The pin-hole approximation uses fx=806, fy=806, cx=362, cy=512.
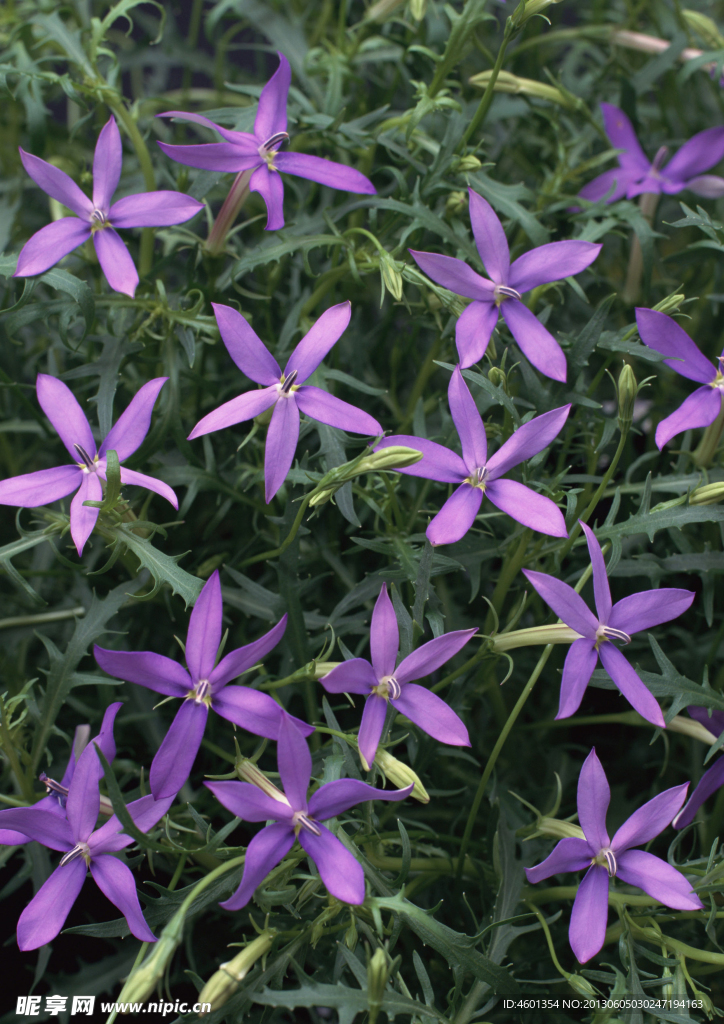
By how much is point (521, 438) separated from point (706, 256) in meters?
0.33

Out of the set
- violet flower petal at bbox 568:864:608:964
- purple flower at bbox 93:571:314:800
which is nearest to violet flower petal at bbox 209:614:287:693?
purple flower at bbox 93:571:314:800

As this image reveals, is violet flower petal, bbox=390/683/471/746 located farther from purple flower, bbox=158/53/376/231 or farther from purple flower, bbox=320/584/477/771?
purple flower, bbox=158/53/376/231

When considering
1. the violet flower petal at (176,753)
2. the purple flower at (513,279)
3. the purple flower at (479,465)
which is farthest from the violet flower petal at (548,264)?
the violet flower petal at (176,753)

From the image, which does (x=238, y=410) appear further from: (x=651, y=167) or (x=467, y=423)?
(x=651, y=167)

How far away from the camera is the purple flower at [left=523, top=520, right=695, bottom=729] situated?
1.35 feet

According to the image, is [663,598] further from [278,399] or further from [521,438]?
→ [278,399]

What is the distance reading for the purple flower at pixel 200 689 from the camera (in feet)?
1.29

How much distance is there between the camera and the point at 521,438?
438 millimetres

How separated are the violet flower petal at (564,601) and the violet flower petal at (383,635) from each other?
72 millimetres

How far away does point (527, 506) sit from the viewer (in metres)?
0.43

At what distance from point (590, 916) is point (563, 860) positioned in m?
0.03

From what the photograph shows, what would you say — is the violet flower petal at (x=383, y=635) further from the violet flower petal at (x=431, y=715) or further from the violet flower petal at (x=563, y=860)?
the violet flower petal at (x=563, y=860)

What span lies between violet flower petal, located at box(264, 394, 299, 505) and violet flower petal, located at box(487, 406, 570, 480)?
0.11m

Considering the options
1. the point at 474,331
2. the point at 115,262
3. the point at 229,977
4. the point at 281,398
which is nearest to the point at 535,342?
the point at 474,331
